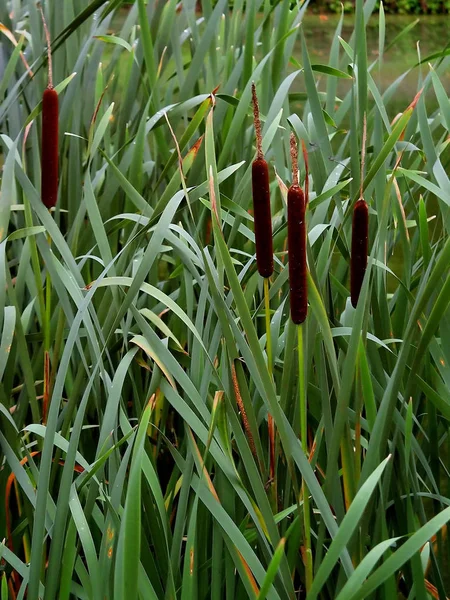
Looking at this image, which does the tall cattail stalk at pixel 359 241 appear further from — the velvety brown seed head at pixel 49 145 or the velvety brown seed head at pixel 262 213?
the velvety brown seed head at pixel 49 145

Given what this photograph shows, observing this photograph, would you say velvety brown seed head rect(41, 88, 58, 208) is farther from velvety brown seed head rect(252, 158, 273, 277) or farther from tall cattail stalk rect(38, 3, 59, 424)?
velvety brown seed head rect(252, 158, 273, 277)

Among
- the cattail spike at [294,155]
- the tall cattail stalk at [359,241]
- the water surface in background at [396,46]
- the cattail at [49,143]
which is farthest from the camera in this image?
the water surface in background at [396,46]

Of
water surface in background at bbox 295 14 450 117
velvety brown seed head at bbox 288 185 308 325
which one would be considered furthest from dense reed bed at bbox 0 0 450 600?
water surface in background at bbox 295 14 450 117

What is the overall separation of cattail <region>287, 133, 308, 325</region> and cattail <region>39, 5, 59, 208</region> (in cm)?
33

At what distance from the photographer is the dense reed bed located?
2.32 ft

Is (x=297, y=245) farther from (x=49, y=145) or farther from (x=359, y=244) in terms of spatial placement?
(x=49, y=145)

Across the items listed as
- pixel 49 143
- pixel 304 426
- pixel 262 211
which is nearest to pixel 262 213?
pixel 262 211

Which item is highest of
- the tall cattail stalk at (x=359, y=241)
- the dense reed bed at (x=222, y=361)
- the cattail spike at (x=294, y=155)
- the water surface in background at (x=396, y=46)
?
the cattail spike at (x=294, y=155)

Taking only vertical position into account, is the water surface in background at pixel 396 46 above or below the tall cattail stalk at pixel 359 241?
below

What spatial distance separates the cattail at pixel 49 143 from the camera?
33.2 inches

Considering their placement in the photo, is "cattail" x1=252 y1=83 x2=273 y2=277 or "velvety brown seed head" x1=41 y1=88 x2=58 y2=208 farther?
"velvety brown seed head" x1=41 y1=88 x2=58 y2=208

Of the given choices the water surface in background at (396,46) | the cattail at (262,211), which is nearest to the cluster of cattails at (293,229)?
the cattail at (262,211)

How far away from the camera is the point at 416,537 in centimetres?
63

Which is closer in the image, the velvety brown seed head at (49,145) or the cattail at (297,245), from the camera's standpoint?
the cattail at (297,245)
